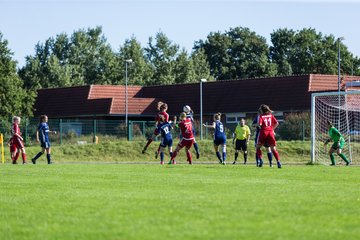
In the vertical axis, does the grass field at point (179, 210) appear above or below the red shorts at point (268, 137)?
below

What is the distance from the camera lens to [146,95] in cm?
8050

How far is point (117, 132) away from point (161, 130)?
23693 millimetres

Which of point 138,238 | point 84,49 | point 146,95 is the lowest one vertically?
point 138,238

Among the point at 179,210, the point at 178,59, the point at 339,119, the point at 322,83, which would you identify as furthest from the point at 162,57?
the point at 179,210

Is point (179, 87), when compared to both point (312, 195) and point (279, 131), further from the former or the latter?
point (312, 195)

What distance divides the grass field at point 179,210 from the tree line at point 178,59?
76.3 m

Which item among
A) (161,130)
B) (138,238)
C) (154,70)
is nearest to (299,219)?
(138,238)

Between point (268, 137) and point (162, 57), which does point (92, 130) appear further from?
point (162, 57)

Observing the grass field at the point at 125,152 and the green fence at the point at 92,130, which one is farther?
the green fence at the point at 92,130

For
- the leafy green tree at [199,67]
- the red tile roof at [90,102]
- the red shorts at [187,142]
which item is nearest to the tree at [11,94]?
the red tile roof at [90,102]

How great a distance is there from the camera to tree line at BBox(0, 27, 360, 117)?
95.1 meters

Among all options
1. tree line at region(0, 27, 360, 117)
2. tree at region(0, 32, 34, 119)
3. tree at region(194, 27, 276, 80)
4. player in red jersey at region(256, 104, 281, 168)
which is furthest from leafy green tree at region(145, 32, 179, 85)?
player in red jersey at region(256, 104, 281, 168)

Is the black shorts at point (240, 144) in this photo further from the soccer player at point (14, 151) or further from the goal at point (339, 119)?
the soccer player at point (14, 151)

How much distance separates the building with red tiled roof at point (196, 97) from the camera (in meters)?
70.2
